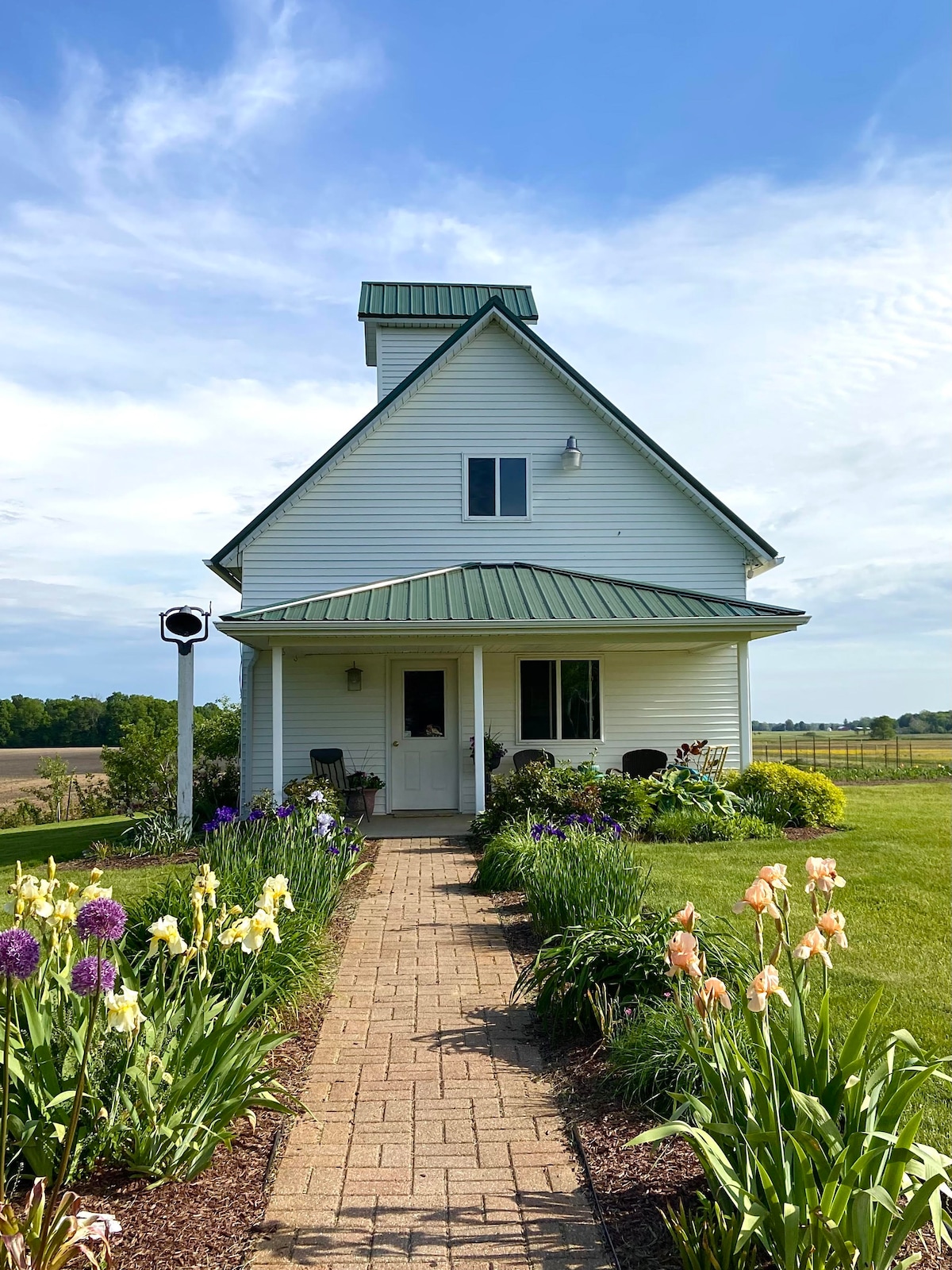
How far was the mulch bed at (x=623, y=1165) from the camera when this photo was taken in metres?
2.89

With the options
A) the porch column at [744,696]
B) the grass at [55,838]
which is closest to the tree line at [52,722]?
the grass at [55,838]

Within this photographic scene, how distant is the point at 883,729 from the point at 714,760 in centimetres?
2179

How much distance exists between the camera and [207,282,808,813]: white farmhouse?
569 inches

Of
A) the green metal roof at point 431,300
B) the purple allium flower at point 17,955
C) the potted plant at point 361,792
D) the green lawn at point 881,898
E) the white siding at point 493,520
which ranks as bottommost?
the green lawn at point 881,898

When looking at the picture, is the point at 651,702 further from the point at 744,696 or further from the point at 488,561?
the point at 488,561

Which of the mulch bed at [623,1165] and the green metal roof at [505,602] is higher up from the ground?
the green metal roof at [505,602]

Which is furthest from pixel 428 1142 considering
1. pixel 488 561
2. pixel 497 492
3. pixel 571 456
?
pixel 571 456

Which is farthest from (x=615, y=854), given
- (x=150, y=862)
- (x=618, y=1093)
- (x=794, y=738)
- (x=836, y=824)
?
(x=794, y=738)

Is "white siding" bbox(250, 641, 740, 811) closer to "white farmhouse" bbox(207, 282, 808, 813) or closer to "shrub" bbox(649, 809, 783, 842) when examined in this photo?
"white farmhouse" bbox(207, 282, 808, 813)

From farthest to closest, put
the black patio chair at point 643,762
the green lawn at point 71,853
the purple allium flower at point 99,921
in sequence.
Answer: the black patio chair at point 643,762
the green lawn at point 71,853
the purple allium flower at point 99,921

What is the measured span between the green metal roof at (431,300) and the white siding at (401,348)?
29 cm

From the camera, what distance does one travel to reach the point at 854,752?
1161 inches

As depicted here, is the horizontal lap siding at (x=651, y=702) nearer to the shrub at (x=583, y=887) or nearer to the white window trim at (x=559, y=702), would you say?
the white window trim at (x=559, y=702)

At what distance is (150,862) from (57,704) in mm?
34873
